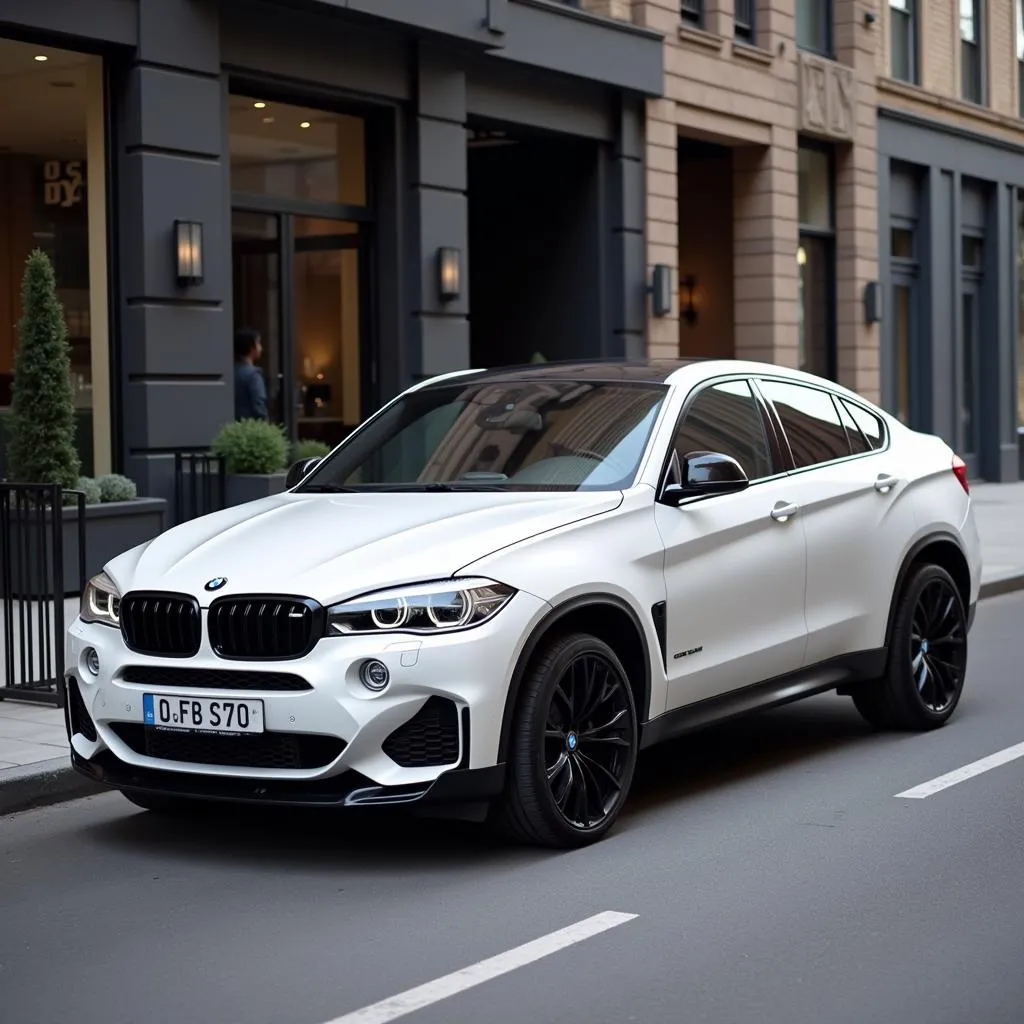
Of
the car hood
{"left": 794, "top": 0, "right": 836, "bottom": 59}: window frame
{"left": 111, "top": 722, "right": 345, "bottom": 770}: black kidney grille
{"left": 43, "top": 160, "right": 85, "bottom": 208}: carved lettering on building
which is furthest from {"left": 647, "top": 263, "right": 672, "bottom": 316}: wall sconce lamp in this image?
→ {"left": 111, "top": 722, "right": 345, "bottom": 770}: black kidney grille

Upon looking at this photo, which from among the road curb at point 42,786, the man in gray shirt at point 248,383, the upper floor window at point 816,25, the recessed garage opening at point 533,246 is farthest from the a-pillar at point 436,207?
the road curb at point 42,786

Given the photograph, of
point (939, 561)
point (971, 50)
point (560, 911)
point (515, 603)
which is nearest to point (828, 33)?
point (971, 50)

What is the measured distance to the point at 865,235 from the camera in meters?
26.0

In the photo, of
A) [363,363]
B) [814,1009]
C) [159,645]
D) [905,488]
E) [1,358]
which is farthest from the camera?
[1,358]

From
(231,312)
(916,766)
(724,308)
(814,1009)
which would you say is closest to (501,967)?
(814,1009)

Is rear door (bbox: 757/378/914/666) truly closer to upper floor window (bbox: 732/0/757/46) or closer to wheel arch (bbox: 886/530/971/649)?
wheel arch (bbox: 886/530/971/649)

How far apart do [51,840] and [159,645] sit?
1.10m

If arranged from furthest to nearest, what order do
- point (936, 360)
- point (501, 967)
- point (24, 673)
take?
point (936, 360) → point (24, 673) → point (501, 967)

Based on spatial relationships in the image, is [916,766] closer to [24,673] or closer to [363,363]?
[24,673]

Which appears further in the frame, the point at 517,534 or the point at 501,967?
the point at 517,534

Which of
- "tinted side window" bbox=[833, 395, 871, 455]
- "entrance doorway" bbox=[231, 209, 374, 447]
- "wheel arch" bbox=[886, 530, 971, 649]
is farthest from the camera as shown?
"entrance doorway" bbox=[231, 209, 374, 447]

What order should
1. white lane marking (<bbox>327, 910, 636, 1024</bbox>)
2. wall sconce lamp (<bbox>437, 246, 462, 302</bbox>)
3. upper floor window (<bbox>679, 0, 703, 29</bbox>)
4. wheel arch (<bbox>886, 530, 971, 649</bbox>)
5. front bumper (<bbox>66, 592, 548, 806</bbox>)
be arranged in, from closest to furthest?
white lane marking (<bbox>327, 910, 636, 1024</bbox>), front bumper (<bbox>66, 592, 548, 806</bbox>), wheel arch (<bbox>886, 530, 971, 649</bbox>), wall sconce lamp (<bbox>437, 246, 462, 302</bbox>), upper floor window (<bbox>679, 0, 703, 29</bbox>)

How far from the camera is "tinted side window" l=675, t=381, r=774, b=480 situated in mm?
7332

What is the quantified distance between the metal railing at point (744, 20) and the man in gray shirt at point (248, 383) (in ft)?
31.5
